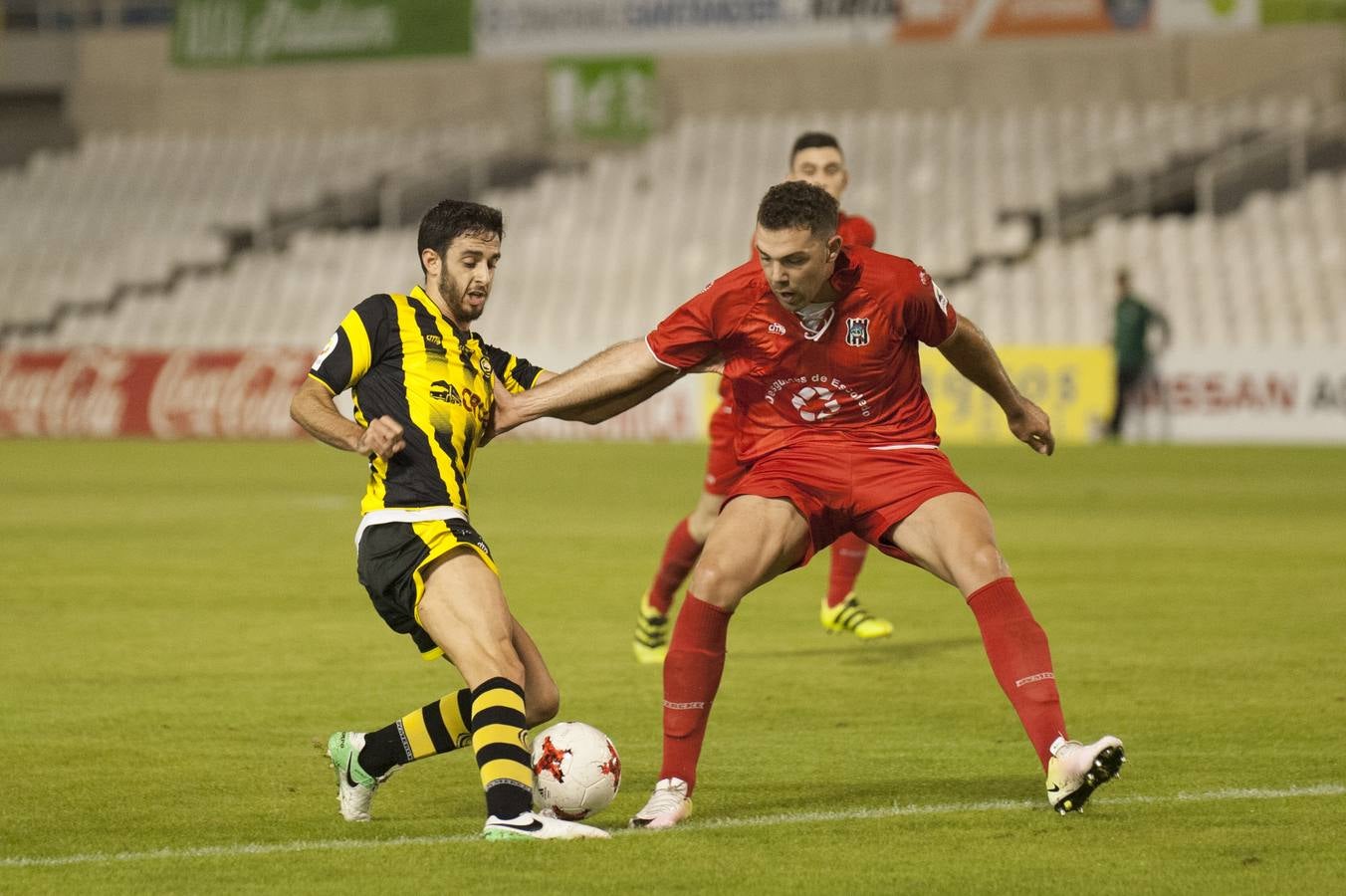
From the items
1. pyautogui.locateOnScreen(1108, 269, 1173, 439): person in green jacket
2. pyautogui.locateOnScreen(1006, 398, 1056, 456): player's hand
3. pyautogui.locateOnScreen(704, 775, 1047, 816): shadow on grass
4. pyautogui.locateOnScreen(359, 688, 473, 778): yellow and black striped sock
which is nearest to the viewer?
pyautogui.locateOnScreen(359, 688, 473, 778): yellow and black striped sock

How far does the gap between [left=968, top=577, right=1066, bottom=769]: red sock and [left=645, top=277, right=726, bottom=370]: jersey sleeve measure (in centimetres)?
109

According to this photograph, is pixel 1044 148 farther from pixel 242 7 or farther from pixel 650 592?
pixel 650 592

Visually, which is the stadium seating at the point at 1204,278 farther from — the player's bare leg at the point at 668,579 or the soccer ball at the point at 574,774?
the soccer ball at the point at 574,774

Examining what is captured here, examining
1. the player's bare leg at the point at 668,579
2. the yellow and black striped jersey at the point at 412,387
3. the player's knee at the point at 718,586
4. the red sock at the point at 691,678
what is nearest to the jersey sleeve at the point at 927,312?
the player's knee at the point at 718,586

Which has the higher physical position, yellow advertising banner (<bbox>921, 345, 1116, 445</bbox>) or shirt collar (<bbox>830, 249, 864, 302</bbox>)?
shirt collar (<bbox>830, 249, 864, 302</bbox>)

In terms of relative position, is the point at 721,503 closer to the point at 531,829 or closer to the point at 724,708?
the point at 724,708

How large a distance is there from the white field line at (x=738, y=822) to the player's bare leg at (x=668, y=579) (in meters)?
3.58

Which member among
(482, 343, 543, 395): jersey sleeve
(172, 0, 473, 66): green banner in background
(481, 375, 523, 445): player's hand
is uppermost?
(172, 0, 473, 66): green banner in background

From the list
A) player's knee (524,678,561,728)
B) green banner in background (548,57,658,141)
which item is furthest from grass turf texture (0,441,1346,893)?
green banner in background (548,57,658,141)

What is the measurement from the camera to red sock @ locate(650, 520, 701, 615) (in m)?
9.61

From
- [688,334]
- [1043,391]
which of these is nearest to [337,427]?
[688,334]

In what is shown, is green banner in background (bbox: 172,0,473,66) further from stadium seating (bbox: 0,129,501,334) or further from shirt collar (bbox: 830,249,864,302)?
shirt collar (bbox: 830,249,864,302)

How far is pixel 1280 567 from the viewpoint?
13086 mm

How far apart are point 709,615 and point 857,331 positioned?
37.5 inches
